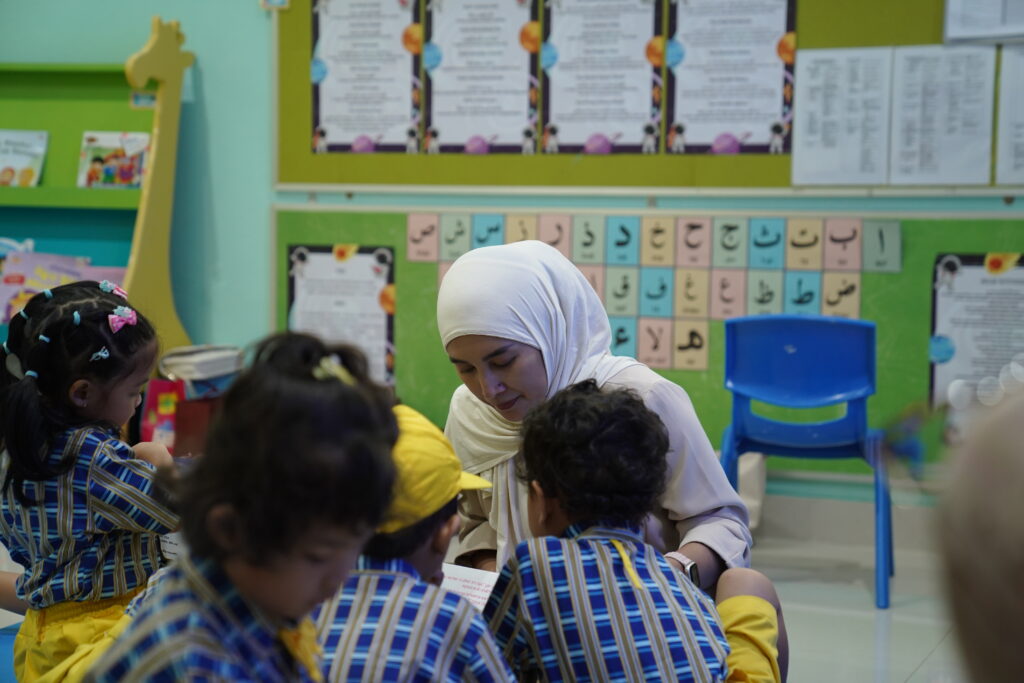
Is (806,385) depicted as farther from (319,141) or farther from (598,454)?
(319,141)

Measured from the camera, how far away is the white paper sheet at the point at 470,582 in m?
1.75

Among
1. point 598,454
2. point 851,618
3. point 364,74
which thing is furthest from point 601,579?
point 364,74

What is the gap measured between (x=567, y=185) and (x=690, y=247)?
0.55 meters

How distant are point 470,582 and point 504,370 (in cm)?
43

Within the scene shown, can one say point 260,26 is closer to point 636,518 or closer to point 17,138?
point 17,138

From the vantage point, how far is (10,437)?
184 cm

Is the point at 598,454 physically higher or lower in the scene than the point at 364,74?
lower

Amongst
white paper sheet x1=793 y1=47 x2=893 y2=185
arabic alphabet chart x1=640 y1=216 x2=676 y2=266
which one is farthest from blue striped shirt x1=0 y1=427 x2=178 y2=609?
white paper sheet x1=793 y1=47 x2=893 y2=185

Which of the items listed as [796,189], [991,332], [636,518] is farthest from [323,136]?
[636,518]

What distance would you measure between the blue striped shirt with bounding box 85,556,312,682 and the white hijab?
110 cm

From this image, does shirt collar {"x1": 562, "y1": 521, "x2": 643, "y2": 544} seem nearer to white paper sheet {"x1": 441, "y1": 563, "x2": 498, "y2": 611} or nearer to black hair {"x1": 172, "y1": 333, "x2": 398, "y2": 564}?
white paper sheet {"x1": 441, "y1": 563, "x2": 498, "y2": 611}

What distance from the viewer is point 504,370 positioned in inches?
81.3

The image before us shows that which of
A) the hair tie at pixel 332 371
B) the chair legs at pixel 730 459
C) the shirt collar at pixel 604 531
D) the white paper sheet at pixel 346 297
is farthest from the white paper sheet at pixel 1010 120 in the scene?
the hair tie at pixel 332 371

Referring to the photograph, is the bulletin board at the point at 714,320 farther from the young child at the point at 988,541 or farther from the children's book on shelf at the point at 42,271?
the young child at the point at 988,541
